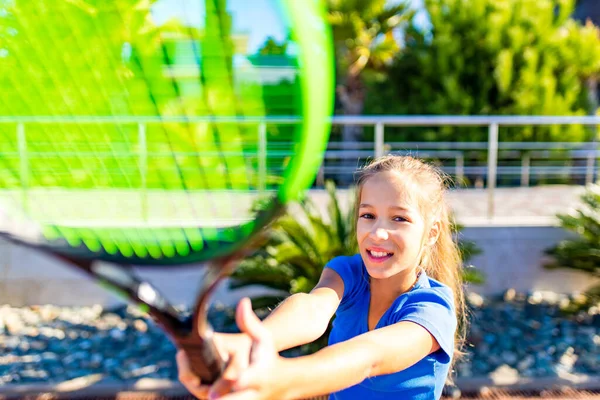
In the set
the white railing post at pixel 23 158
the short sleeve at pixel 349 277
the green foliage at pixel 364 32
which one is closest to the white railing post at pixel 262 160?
the white railing post at pixel 23 158

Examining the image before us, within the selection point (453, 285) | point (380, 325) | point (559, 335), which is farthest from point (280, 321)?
point (559, 335)

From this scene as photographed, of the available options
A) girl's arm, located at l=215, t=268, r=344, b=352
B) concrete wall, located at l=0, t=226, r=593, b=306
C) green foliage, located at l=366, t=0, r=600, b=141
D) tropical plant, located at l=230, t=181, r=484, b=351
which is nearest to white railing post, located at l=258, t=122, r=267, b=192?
girl's arm, located at l=215, t=268, r=344, b=352

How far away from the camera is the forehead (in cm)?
140

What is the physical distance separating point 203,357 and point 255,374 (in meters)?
0.08

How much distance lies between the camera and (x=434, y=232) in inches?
62.2

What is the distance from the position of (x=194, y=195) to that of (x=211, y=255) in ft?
0.43

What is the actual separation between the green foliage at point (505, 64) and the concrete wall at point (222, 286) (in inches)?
338

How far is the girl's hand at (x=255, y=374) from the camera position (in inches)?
29.8

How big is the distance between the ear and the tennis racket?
840 mm

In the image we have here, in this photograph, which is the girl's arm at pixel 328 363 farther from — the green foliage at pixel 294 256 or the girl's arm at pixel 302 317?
the green foliage at pixel 294 256

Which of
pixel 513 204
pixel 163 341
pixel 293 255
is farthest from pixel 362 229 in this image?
pixel 513 204

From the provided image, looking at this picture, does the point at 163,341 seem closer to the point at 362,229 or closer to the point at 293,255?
the point at 293,255

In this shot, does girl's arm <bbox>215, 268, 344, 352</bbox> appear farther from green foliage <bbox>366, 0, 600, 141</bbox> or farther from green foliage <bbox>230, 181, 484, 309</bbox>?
green foliage <bbox>366, 0, 600, 141</bbox>

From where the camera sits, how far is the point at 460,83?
1413 cm
